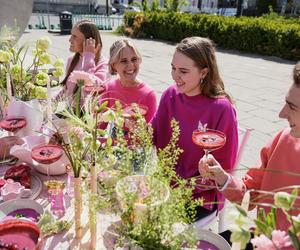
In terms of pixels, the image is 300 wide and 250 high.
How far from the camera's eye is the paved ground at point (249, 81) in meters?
4.87

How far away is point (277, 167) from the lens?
153 centimetres

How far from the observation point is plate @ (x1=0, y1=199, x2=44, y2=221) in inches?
53.3

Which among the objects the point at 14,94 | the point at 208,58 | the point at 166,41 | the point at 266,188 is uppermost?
the point at 208,58

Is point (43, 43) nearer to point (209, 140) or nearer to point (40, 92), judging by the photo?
point (40, 92)

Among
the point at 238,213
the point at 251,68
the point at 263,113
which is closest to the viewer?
the point at 238,213

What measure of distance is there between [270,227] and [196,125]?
136cm

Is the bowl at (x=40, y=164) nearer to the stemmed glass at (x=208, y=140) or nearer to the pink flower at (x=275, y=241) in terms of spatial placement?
the stemmed glass at (x=208, y=140)

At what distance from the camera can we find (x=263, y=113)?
5551mm

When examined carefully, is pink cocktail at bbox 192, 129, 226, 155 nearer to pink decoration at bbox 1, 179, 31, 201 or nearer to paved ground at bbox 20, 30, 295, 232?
pink decoration at bbox 1, 179, 31, 201

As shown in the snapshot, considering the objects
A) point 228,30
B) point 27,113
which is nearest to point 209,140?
point 27,113

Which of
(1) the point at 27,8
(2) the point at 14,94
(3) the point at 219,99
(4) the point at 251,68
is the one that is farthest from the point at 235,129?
(4) the point at 251,68

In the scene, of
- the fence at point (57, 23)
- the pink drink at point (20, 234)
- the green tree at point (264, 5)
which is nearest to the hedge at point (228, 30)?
the fence at point (57, 23)

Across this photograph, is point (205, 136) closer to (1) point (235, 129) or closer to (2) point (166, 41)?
(1) point (235, 129)

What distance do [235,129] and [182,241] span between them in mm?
1210
